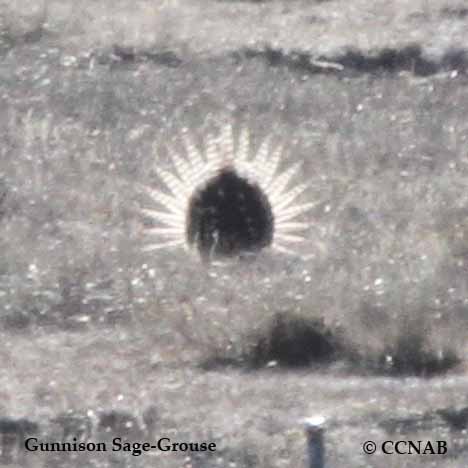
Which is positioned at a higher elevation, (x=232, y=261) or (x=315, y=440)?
(x=232, y=261)

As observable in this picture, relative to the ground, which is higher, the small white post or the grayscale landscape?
the grayscale landscape

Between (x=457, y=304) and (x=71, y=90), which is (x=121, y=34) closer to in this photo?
(x=71, y=90)

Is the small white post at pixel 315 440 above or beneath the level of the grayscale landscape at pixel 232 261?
beneath

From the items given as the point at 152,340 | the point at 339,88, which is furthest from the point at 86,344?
the point at 339,88
